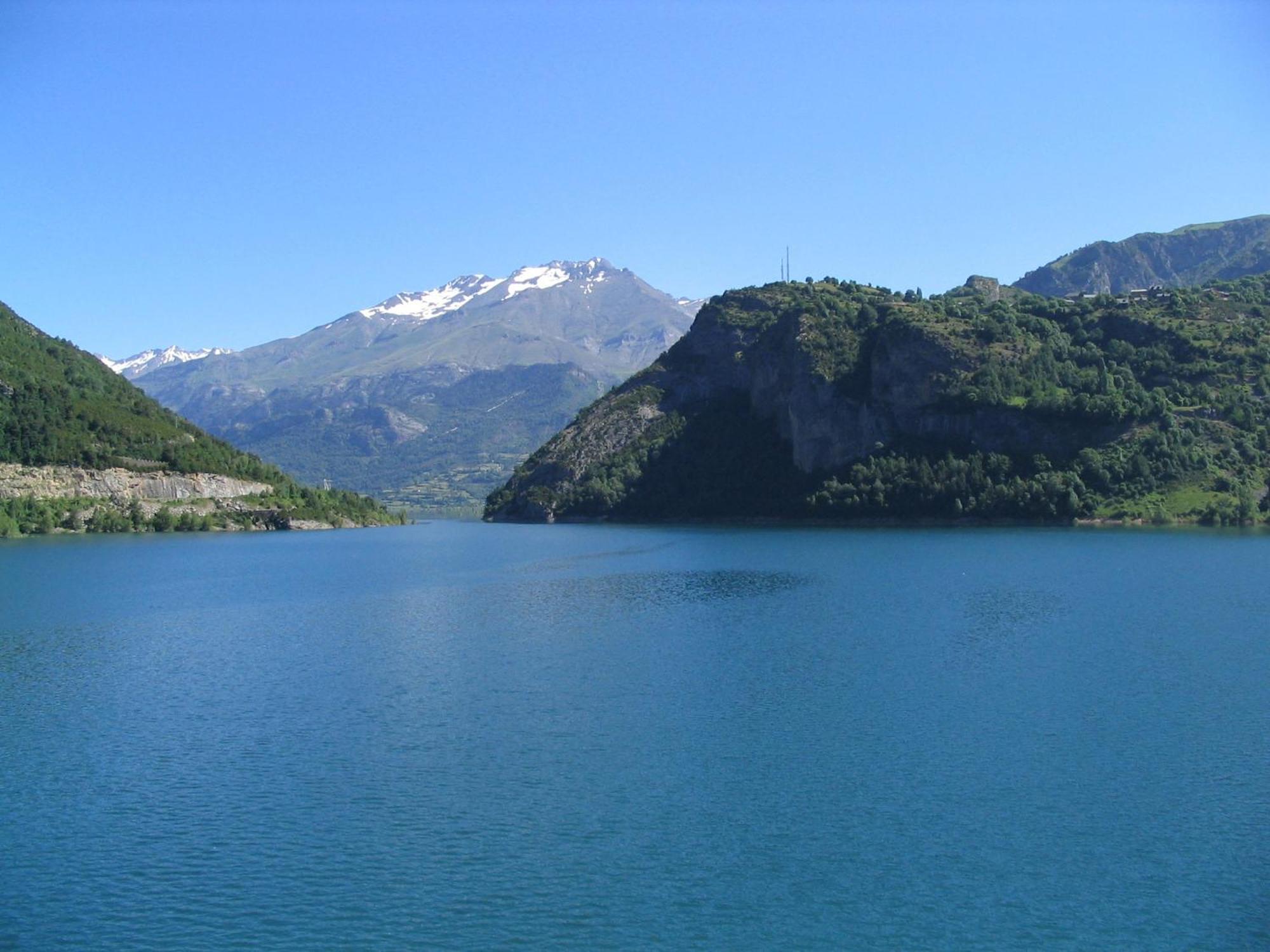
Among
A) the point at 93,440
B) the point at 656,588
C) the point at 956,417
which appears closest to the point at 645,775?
the point at 656,588

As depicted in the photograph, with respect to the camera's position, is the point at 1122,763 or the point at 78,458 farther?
the point at 78,458

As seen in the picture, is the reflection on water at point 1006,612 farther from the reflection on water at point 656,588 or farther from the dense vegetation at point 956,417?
the dense vegetation at point 956,417

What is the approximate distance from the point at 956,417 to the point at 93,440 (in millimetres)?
99852

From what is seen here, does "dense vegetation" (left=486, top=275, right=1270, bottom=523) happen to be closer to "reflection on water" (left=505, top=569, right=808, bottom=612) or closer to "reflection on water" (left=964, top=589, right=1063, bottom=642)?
"reflection on water" (left=505, top=569, right=808, bottom=612)

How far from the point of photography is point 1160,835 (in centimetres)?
2264

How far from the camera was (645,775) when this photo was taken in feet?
88.1

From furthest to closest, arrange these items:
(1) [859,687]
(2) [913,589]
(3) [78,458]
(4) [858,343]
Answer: (4) [858,343] < (3) [78,458] < (2) [913,589] < (1) [859,687]

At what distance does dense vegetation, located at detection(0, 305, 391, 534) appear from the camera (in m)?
118

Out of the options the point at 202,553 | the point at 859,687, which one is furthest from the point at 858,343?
the point at 859,687

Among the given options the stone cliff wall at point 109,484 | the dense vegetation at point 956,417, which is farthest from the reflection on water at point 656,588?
the stone cliff wall at point 109,484

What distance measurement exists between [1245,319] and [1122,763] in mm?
129752

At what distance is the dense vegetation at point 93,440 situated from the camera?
117525mm

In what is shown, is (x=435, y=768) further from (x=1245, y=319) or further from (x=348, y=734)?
(x=1245, y=319)

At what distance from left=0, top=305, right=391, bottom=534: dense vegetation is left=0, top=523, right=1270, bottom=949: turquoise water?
69.6 m
